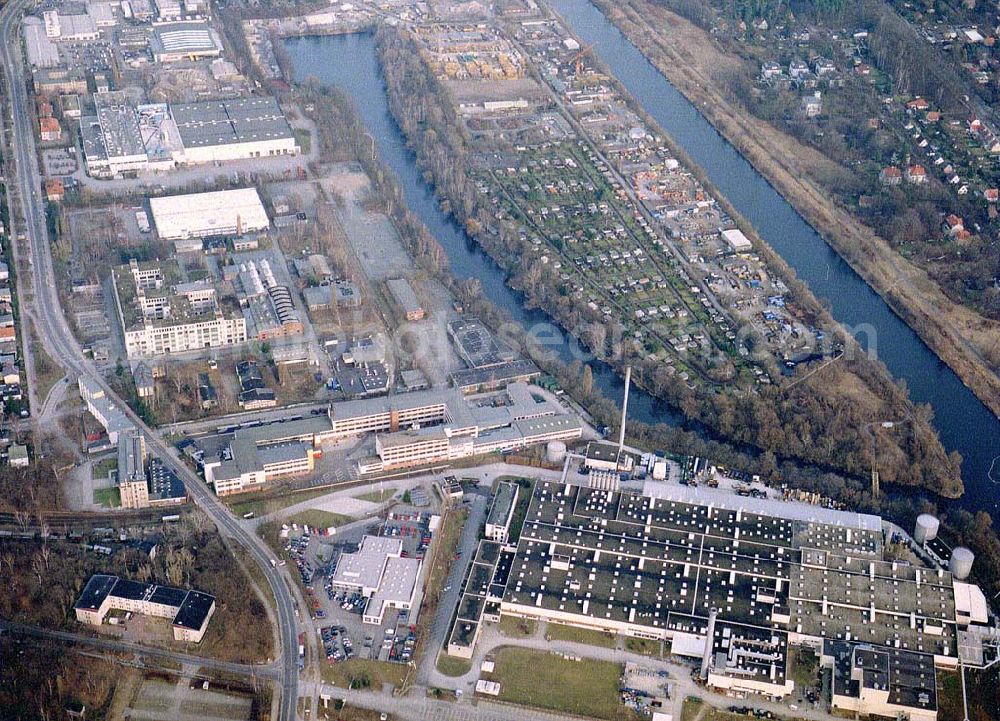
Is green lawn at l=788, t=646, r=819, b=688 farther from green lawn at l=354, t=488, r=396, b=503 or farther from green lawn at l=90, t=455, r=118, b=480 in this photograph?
green lawn at l=90, t=455, r=118, b=480

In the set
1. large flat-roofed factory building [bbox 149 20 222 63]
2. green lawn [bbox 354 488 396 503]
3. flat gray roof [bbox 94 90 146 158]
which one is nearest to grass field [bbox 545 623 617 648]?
green lawn [bbox 354 488 396 503]

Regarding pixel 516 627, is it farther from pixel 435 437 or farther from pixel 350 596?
pixel 435 437

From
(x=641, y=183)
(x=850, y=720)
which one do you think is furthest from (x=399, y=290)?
(x=850, y=720)

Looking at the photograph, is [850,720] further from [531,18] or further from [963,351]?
[531,18]

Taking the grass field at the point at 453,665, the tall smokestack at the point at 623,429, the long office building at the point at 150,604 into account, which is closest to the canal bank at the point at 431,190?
the tall smokestack at the point at 623,429

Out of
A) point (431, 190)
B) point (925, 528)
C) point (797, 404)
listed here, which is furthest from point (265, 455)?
point (431, 190)
